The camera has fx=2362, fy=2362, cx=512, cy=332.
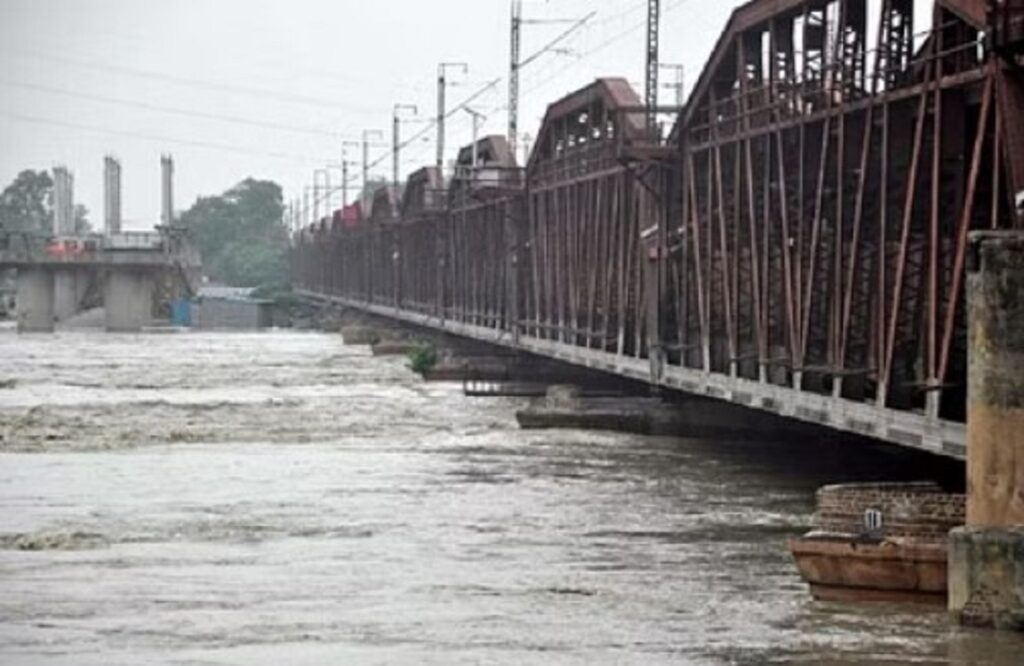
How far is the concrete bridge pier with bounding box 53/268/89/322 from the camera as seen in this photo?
18825 centimetres

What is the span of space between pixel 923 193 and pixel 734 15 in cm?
1684

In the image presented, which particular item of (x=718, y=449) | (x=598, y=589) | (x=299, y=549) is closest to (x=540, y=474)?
(x=718, y=449)

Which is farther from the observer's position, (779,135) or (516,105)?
(516,105)

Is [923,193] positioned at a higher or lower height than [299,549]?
higher

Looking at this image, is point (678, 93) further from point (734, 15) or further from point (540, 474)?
point (540, 474)

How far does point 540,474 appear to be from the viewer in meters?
55.3

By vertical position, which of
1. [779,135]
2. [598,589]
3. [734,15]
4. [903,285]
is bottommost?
[598,589]

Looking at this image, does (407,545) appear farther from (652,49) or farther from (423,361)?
(423,361)

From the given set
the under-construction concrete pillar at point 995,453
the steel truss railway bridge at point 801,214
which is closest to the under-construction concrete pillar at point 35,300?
the steel truss railway bridge at point 801,214

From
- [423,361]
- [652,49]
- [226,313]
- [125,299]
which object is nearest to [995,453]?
[652,49]

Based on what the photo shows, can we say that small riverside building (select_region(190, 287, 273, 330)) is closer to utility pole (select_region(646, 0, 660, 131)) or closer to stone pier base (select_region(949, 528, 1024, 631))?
utility pole (select_region(646, 0, 660, 131))

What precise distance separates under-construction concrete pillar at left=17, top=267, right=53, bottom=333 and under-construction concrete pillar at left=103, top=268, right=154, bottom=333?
432 centimetres

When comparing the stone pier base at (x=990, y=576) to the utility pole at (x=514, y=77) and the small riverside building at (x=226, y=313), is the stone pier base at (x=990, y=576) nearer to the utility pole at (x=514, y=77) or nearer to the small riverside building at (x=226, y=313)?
the utility pole at (x=514, y=77)

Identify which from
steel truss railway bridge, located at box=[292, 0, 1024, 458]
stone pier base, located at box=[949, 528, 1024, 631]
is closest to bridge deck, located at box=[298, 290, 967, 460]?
steel truss railway bridge, located at box=[292, 0, 1024, 458]
